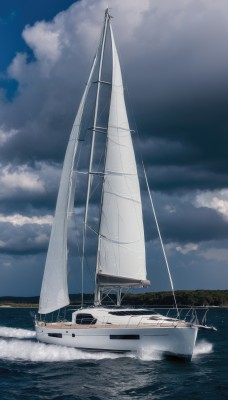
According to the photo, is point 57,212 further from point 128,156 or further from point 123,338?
point 123,338

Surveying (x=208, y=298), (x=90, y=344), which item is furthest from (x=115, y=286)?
(x=208, y=298)

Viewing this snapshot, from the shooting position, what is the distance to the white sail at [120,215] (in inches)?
1452

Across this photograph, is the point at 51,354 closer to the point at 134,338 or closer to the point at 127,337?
the point at 127,337

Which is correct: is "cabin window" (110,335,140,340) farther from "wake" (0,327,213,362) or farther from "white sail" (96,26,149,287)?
"white sail" (96,26,149,287)

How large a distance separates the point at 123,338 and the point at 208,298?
130144mm

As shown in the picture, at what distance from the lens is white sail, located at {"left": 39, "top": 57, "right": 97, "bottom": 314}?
123 feet

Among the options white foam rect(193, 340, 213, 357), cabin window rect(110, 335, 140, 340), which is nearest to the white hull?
cabin window rect(110, 335, 140, 340)

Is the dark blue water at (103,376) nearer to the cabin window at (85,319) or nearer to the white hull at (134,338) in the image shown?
the white hull at (134,338)

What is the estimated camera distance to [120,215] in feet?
123

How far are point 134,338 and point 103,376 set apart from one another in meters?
4.64

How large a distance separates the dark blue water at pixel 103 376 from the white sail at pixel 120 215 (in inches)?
260

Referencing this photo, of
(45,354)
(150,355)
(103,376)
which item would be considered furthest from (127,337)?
(45,354)

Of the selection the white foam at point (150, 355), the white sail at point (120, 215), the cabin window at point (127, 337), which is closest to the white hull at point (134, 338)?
the cabin window at point (127, 337)

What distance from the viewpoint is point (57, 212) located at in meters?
39.3
